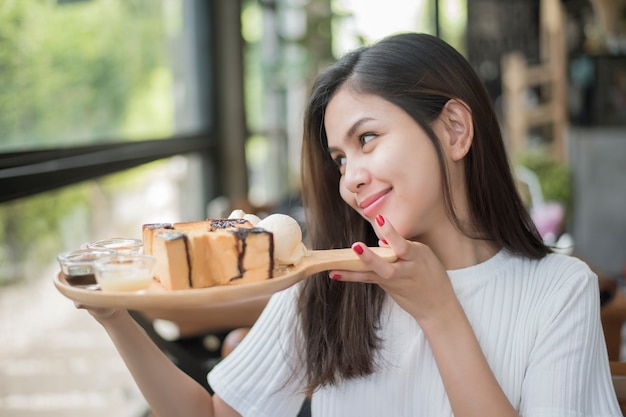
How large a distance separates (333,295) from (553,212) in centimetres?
238

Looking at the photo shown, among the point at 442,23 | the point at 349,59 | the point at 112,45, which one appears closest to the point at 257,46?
the point at 112,45

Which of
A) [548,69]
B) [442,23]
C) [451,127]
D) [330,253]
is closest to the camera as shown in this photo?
[330,253]

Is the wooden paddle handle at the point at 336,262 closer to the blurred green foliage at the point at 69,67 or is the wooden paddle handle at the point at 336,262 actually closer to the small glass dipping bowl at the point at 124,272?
the small glass dipping bowl at the point at 124,272

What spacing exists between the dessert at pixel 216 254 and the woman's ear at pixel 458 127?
0.39 metres

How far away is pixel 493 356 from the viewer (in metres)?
1.33

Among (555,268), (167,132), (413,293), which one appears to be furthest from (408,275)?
(167,132)

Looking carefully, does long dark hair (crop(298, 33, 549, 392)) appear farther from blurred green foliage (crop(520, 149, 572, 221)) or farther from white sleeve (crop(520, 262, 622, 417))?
blurred green foliage (crop(520, 149, 572, 221))

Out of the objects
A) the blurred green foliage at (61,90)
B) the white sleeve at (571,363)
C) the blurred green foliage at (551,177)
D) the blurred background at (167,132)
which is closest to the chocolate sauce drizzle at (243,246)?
Result: the white sleeve at (571,363)

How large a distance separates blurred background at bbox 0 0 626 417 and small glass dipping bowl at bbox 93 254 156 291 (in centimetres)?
86

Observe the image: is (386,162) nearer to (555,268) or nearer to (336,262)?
(336,262)

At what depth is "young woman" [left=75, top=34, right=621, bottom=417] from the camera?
1.22m

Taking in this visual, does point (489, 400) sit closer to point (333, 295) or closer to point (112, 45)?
point (333, 295)

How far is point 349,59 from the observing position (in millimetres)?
1402

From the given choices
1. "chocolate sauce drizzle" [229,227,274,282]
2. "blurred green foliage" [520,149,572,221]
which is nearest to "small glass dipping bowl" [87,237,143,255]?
"chocolate sauce drizzle" [229,227,274,282]
